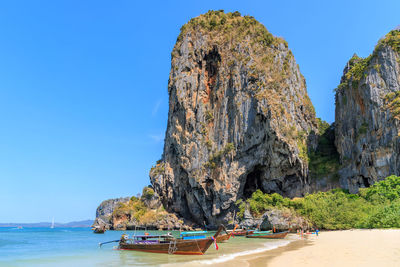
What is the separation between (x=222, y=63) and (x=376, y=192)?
35.7 metres

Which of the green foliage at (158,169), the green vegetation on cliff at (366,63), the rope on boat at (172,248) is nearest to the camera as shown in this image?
the rope on boat at (172,248)

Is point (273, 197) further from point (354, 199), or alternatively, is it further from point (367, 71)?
point (367, 71)

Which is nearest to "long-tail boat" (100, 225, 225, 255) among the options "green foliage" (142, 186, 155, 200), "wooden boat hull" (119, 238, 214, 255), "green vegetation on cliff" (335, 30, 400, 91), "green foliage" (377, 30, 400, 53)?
"wooden boat hull" (119, 238, 214, 255)

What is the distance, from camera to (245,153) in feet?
164

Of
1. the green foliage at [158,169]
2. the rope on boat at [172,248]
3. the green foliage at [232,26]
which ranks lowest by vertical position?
the rope on boat at [172,248]

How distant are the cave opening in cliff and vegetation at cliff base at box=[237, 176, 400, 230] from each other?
13.4m

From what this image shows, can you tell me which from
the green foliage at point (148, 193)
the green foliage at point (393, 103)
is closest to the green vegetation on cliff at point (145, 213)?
the green foliage at point (148, 193)

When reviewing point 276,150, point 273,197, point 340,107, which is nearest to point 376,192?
point 273,197

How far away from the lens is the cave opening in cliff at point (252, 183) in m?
51.8

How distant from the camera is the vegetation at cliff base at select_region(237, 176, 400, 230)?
2714 cm

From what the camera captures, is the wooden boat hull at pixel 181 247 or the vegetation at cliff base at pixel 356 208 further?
the vegetation at cliff base at pixel 356 208

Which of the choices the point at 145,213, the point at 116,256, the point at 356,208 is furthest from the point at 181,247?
the point at 145,213

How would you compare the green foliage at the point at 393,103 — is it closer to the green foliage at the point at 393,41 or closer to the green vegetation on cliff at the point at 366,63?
the green vegetation on cliff at the point at 366,63

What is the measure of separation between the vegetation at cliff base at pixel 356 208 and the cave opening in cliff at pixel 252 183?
13.4 metres
